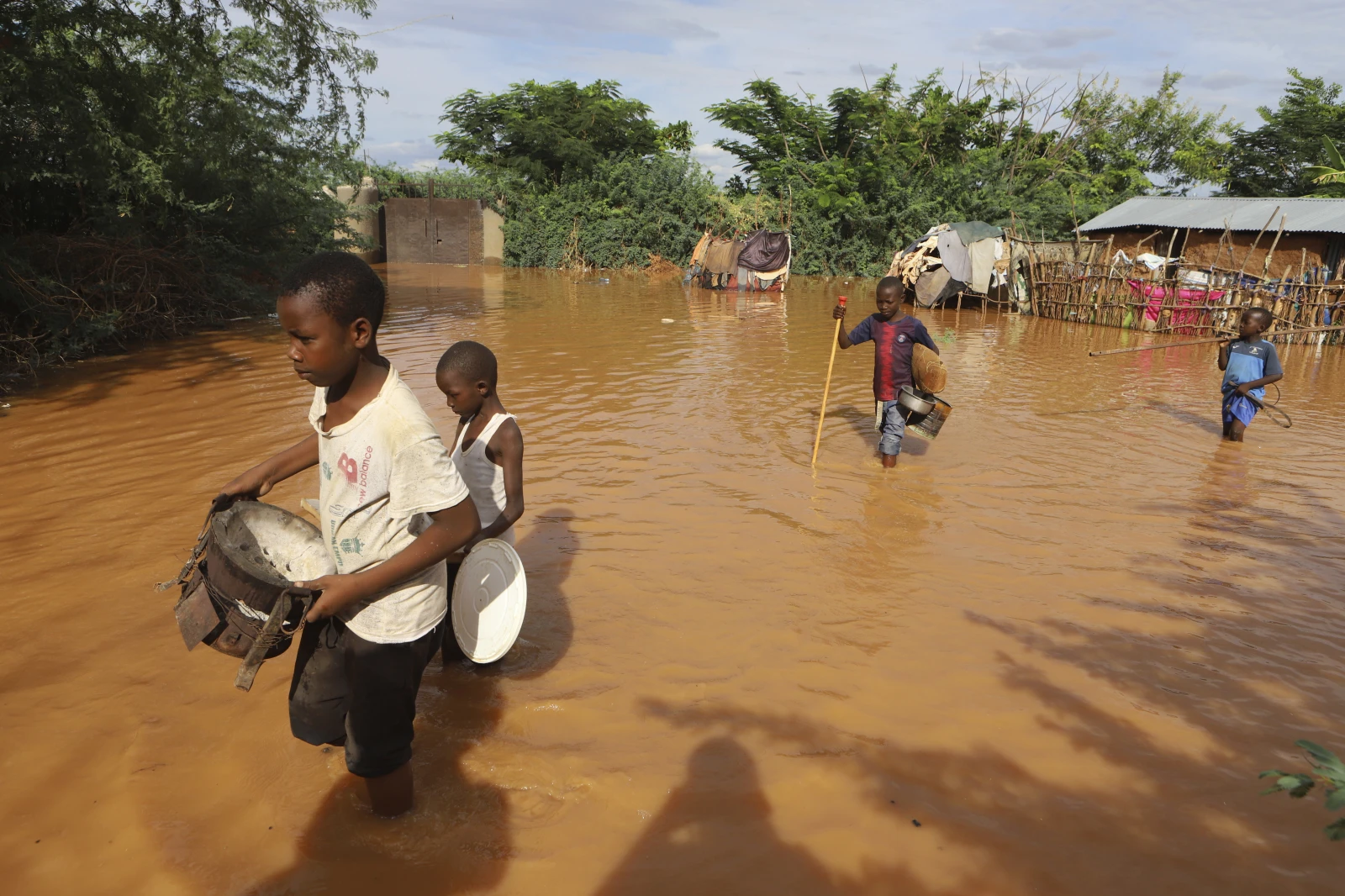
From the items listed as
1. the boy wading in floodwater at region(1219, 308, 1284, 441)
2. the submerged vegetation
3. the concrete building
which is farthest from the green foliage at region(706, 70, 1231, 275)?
the boy wading in floodwater at region(1219, 308, 1284, 441)

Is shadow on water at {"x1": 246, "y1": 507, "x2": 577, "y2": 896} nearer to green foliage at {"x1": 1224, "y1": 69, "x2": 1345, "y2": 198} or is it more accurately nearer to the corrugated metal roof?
the corrugated metal roof

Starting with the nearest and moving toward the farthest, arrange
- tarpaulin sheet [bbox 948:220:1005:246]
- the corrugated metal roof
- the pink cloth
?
the pink cloth, the corrugated metal roof, tarpaulin sheet [bbox 948:220:1005:246]

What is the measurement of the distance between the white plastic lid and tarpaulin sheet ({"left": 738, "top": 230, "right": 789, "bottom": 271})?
1971 centimetres

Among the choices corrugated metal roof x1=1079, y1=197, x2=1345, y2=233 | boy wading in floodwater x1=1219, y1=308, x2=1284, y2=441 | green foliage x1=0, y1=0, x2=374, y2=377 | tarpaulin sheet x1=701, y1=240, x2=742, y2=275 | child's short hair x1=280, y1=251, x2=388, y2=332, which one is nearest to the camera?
child's short hair x1=280, y1=251, x2=388, y2=332

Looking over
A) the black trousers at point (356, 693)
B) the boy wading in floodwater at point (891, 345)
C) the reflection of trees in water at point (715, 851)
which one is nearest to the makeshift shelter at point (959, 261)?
the boy wading in floodwater at point (891, 345)

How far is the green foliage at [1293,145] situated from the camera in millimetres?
24562

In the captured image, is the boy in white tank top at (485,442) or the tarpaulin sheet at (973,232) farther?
the tarpaulin sheet at (973,232)

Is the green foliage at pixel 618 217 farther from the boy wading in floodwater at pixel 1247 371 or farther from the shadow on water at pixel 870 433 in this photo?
A: the boy wading in floodwater at pixel 1247 371

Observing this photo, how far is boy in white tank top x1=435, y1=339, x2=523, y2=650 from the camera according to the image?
329 centimetres

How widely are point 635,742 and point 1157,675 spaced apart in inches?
90.3

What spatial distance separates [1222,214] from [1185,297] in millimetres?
4443

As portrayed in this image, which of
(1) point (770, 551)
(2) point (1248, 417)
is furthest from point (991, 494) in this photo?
(2) point (1248, 417)

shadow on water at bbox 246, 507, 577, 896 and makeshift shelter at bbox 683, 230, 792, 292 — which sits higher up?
makeshift shelter at bbox 683, 230, 792, 292

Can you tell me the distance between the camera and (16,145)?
9.40 meters
